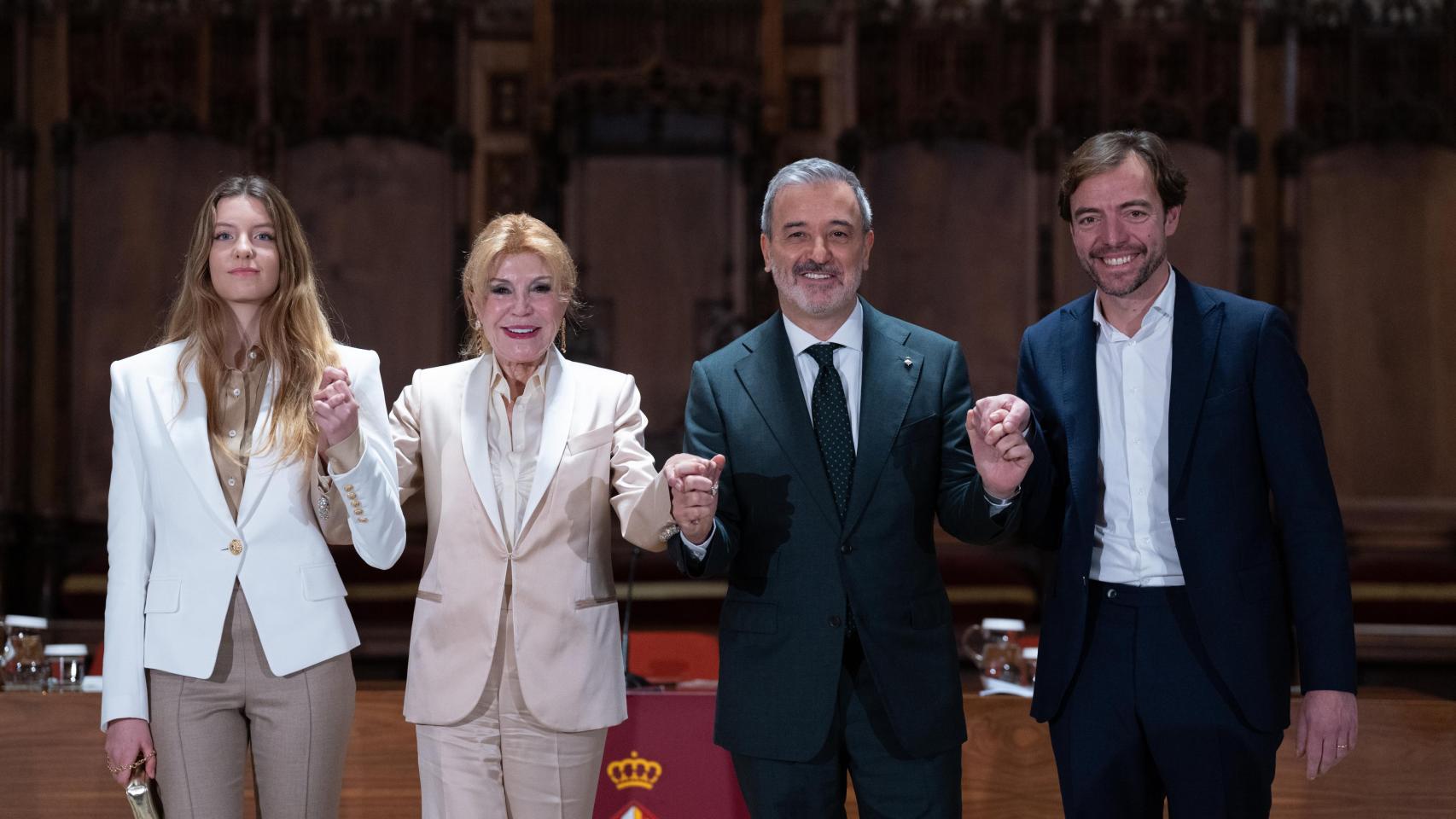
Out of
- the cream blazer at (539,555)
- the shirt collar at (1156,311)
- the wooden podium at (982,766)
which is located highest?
the shirt collar at (1156,311)

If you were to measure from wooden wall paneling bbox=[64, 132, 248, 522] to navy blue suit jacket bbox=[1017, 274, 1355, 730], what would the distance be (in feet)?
16.7

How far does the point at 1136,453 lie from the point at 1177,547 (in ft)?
Result: 0.52

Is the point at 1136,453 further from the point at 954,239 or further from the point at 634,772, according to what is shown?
the point at 954,239

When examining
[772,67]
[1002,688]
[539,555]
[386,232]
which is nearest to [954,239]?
[772,67]

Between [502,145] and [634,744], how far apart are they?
4092mm

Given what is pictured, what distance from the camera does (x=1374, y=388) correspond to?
243 inches

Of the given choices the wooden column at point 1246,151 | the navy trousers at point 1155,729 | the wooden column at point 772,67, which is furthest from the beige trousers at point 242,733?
the wooden column at point 1246,151

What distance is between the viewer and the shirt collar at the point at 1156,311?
6.86 feet

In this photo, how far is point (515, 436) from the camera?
213 centimetres

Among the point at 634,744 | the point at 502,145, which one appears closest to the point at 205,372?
the point at 634,744

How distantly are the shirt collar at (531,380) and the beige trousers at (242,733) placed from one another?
50 cm

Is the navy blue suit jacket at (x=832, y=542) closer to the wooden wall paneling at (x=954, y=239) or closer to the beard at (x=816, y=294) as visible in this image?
the beard at (x=816, y=294)

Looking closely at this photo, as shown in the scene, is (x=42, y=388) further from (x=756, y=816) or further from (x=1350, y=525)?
(x=1350, y=525)

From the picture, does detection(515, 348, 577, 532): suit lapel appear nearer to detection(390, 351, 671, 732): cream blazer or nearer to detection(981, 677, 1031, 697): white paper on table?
detection(390, 351, 671, 732): cream blazer
